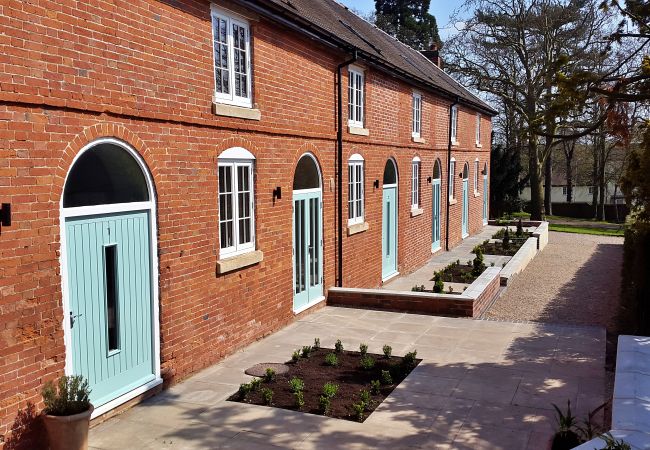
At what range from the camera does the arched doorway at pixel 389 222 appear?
49.7 feet

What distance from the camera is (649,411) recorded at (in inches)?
195

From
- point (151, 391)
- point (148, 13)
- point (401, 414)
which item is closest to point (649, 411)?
point (401, 414)

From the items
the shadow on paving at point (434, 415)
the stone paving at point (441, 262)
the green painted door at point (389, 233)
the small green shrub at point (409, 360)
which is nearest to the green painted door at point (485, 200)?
the stone paving at point (441, 262)

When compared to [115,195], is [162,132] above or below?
above

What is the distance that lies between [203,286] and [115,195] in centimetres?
195

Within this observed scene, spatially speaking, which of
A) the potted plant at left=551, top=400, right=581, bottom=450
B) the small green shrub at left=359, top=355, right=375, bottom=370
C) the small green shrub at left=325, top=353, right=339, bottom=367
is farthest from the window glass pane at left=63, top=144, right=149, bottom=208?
the potted plant at left=551, top=400, right=581, bottom=450

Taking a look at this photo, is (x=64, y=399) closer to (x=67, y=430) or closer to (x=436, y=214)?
(x=67, y=430)

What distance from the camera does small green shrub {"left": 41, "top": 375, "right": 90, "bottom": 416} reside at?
518cm

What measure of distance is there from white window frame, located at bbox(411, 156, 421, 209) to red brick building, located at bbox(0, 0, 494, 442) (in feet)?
15.5

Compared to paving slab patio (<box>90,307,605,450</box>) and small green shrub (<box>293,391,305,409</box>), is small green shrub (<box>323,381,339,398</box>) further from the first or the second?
paving slab patio (<box>90,307,605,450</box>)

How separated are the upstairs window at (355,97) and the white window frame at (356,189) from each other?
85 cm

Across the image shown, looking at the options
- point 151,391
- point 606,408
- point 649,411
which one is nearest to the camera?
point 649,411

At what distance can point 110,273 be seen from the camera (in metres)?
6.38

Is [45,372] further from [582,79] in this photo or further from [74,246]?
[582,79]
